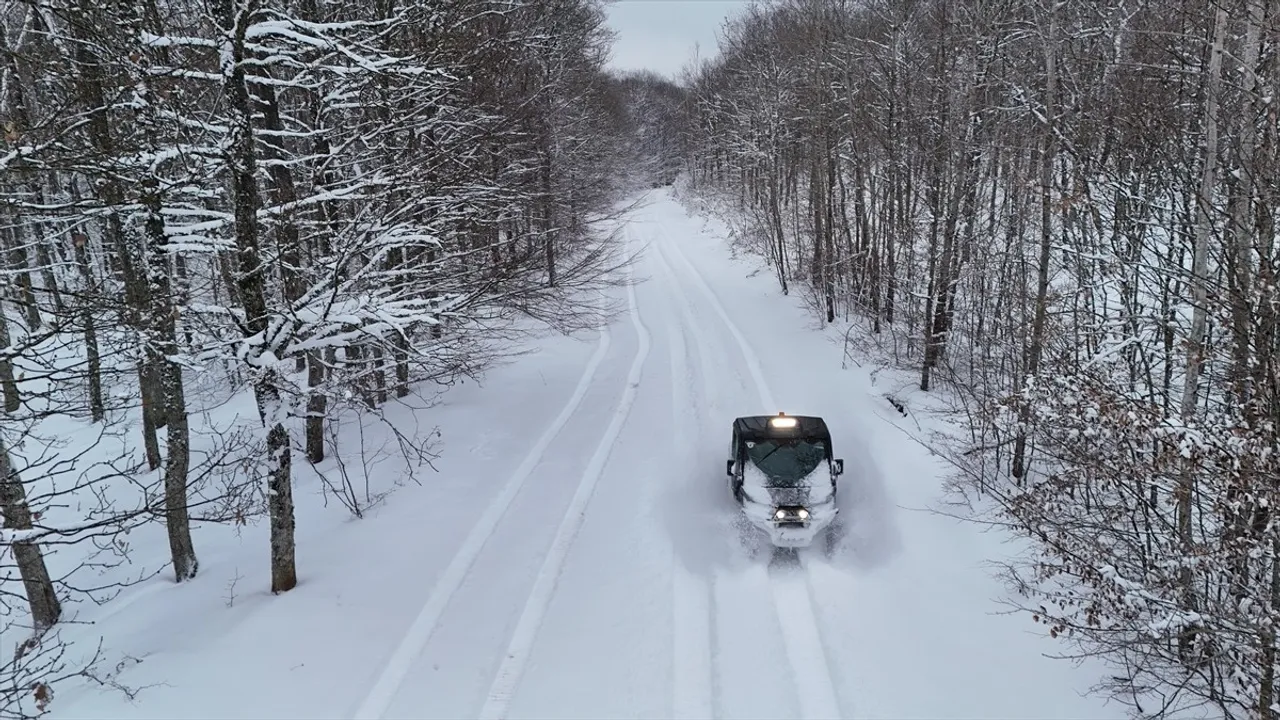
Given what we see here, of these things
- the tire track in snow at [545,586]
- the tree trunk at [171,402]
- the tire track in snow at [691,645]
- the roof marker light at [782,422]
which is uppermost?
the tree trunk at [171,402]

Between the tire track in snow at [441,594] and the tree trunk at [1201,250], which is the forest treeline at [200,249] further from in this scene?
the tree trunk at [1201,250]

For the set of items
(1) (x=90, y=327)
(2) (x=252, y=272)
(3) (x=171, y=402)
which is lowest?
(3) (x=171, y=402)

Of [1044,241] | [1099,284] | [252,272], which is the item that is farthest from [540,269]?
[1099,284]

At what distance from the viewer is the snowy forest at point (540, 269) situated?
6246 mm

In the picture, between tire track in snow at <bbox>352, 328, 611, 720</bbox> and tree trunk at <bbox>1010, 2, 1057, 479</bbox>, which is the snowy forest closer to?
tree trunk at <bbox>1010, 2, 1057, 479</bbox>

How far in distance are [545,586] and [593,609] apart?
0.86 metres

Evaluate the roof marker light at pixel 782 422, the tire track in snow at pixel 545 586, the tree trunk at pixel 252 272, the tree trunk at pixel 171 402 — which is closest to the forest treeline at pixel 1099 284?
the roof marker light at pixel 782 422

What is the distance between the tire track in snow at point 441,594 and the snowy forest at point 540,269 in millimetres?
1995

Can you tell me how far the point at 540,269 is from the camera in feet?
42.7

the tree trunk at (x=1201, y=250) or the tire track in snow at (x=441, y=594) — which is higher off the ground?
the tree trunk at (x=1201, y=250)

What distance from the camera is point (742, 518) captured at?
11.1 meters

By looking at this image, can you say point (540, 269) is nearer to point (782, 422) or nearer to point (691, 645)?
point (782, 422)

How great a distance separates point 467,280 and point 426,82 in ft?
12.1

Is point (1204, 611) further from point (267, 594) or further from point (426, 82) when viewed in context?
point (426, 82)
